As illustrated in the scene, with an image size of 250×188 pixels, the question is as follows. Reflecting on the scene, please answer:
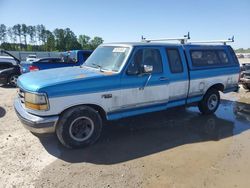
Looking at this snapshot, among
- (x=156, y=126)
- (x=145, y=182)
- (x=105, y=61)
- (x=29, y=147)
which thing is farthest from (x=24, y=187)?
(x=156, y=126)

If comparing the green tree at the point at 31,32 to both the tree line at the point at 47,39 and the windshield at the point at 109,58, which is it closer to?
the tree line at the point at 47,39

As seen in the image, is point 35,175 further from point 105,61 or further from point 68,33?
point 68,33

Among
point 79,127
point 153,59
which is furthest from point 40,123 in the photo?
point 153,59

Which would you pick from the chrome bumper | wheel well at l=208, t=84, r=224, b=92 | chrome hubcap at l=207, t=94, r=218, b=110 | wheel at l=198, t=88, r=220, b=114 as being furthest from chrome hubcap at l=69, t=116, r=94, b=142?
wheel well at l=208, t=84, r=224, b=92

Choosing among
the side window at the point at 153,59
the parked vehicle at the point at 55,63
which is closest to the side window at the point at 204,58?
the side window at the point at 153,59

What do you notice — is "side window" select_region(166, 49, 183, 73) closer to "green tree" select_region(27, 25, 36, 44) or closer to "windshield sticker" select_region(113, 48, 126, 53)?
"windshield sticker" select_region(113, 48, 126, 53)

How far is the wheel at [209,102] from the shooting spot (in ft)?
23.9

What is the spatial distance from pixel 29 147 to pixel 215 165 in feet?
11.6

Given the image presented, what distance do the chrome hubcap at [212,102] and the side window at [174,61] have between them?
186 cm

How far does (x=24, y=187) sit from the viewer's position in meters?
3.54

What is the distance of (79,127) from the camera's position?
4.83 metres

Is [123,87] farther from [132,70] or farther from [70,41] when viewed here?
[70,41]

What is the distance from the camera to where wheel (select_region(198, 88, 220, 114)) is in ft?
23.9

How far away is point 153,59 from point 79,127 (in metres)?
2.31
